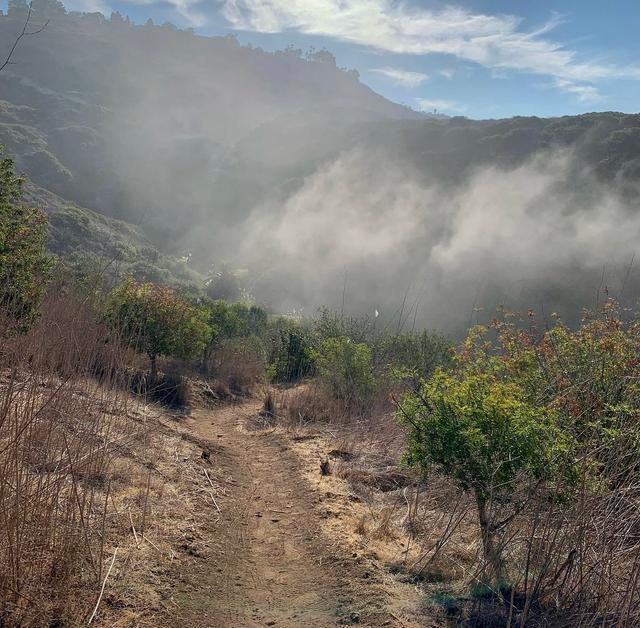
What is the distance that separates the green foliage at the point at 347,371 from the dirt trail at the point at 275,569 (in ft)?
14.3

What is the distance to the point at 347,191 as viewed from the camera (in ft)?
239

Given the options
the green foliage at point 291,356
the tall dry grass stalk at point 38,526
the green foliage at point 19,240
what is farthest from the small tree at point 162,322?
the tall dry grass stalk at point 38,526

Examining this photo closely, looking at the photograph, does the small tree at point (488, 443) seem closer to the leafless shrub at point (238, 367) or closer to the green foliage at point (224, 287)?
the leafless shrub at point (238, 367)

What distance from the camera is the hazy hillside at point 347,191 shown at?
Result: 45.2m

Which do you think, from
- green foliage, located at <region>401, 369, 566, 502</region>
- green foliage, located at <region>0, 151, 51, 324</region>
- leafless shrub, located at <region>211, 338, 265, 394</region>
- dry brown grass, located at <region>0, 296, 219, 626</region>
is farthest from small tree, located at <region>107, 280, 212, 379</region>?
green foliage, located at <region>401, 369, 566, 502</region>

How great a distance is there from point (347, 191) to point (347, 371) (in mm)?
63473

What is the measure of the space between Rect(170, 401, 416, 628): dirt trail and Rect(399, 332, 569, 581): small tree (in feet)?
3.35

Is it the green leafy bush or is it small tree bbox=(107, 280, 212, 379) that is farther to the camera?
small tree bbox=(107, 280, 212, 379)

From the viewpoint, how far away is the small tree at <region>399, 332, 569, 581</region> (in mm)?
3826

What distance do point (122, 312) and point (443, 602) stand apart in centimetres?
1153

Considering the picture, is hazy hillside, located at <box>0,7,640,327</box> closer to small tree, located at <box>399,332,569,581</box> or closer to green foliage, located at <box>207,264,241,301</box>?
green foliage, located at <box>207,264,241,301</box>

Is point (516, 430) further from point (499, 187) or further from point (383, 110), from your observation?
point (383, 110)

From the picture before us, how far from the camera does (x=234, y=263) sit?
69250 mm

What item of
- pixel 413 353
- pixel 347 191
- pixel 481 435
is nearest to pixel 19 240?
pixel 481 435
